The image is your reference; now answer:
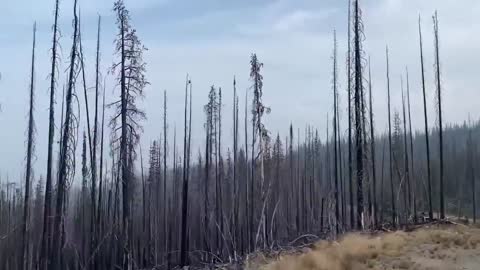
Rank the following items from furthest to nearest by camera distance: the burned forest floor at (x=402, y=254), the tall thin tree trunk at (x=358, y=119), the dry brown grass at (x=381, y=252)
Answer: the tall thin tree trunk at (x=358, y=119)
the dry brown grass at (x=381, y=252)
the burned forest floor at (x=402, y=254)

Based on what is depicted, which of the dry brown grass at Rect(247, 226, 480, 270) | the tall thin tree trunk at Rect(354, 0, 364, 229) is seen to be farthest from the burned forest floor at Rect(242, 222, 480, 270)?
the tall thin tree trunk at Rect(354, 0, 364, 229)

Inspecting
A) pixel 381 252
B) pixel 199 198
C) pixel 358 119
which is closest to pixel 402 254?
pixel 381 252

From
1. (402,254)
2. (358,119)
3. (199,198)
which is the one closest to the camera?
(402,254)

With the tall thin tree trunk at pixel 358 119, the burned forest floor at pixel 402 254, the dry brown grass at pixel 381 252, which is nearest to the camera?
the burned forest floor at pixel 402 254

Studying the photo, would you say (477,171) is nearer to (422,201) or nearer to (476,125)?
(422,201)

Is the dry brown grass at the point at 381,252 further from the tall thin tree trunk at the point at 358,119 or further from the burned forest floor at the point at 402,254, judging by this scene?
the tall thin tree trunk at the point at 358,119

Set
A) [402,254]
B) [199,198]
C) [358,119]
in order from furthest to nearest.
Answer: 1. [199,198]
2. [358,119]
3. [402,254]

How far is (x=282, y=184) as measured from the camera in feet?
178

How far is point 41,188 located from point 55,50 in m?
36.3

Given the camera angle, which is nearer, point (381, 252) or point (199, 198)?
point (381, 252)

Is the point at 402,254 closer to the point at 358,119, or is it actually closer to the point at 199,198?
the point at 358,119

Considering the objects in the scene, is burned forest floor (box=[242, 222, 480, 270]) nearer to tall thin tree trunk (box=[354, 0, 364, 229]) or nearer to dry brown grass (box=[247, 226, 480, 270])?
dry brown grass (box=[247, 226, 480, 270])

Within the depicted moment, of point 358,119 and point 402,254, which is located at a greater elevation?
point 358,119

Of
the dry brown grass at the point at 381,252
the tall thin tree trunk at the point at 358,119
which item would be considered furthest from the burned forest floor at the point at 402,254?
the tall thin tree trunk at the point at 358,119
